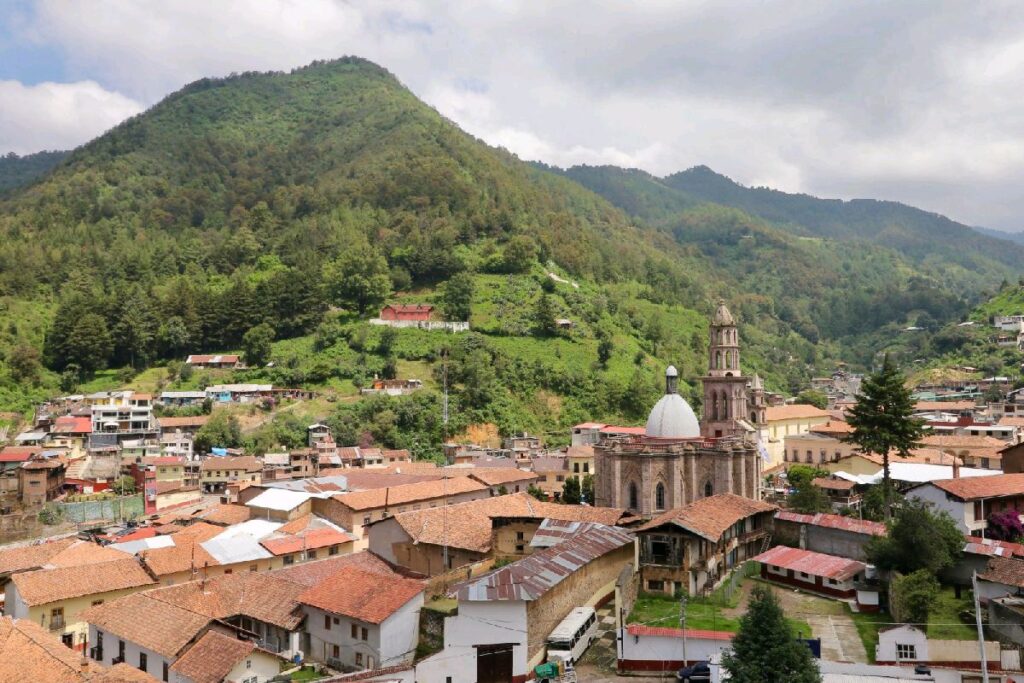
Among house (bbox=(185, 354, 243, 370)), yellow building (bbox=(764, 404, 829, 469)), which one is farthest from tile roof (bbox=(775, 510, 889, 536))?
house (bbox=(185, 354, 243, 370))

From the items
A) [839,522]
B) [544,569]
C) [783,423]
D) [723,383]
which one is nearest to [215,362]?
[723,383]

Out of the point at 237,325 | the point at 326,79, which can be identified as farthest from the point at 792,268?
→ the point at 237,325

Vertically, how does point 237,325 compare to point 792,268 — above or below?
below

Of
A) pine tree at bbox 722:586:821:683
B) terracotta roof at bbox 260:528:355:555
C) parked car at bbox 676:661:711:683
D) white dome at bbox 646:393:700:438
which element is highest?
white dome at bbox 646:393:700:438

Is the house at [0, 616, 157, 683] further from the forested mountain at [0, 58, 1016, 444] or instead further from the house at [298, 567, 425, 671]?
the forested mountain at [0, 58, 1016, 444]

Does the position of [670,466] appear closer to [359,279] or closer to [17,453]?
[17,453]

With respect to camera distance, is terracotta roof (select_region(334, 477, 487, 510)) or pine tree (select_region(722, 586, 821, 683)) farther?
terracotta roof (select_region(334, 477, 487, 510))

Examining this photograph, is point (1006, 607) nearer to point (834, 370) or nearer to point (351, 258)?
point (351, 258)
